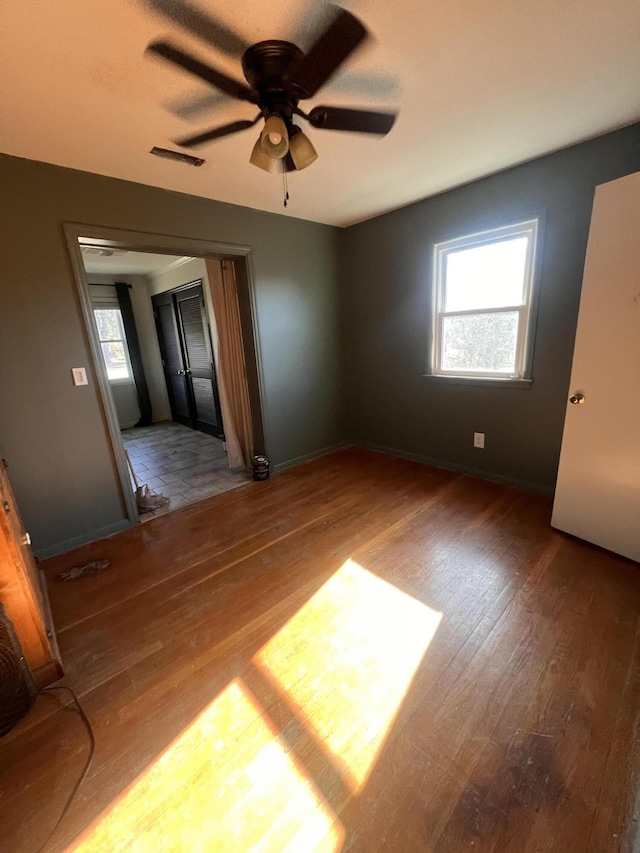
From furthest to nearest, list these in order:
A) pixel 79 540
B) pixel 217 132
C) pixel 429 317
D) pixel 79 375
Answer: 1. pixel 429 317
2. pixel 79 540
3. pixel 79 375
4. pixel 217 132

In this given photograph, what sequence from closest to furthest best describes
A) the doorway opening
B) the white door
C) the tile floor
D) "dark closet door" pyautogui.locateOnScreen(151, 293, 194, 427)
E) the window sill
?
the white door
the window sill
the tile floor
the doorway opening
"dark closet door" pyautogui.locateOnScreen(151, 293, 194, 427)

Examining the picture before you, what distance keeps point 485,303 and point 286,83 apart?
2.16m

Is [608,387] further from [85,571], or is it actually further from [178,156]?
[85,571]

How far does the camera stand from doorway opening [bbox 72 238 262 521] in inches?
146

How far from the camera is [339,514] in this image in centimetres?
266

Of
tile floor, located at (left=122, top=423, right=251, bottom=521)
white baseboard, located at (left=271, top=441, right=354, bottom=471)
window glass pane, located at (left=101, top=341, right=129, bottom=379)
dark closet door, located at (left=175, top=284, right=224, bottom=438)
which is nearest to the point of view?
A: tile floor, located at (left=122, top=423, right=251, bottom=521)

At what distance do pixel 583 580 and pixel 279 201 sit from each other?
337 centimetres

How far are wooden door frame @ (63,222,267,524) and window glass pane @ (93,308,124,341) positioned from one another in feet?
11.3

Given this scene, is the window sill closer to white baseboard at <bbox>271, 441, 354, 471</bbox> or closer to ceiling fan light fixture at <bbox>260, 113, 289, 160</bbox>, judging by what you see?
white baseboard at <bbox>271, 441, 354, 471</bbox>

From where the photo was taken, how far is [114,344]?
558 centimetres

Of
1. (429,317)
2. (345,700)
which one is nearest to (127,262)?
(429,317)

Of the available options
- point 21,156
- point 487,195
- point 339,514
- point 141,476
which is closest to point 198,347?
point 141,476

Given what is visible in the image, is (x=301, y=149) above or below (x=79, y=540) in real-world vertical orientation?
above


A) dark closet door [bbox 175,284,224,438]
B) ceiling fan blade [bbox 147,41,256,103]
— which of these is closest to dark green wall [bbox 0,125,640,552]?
ceiling fan blade [bbox 147,41,256,103]
